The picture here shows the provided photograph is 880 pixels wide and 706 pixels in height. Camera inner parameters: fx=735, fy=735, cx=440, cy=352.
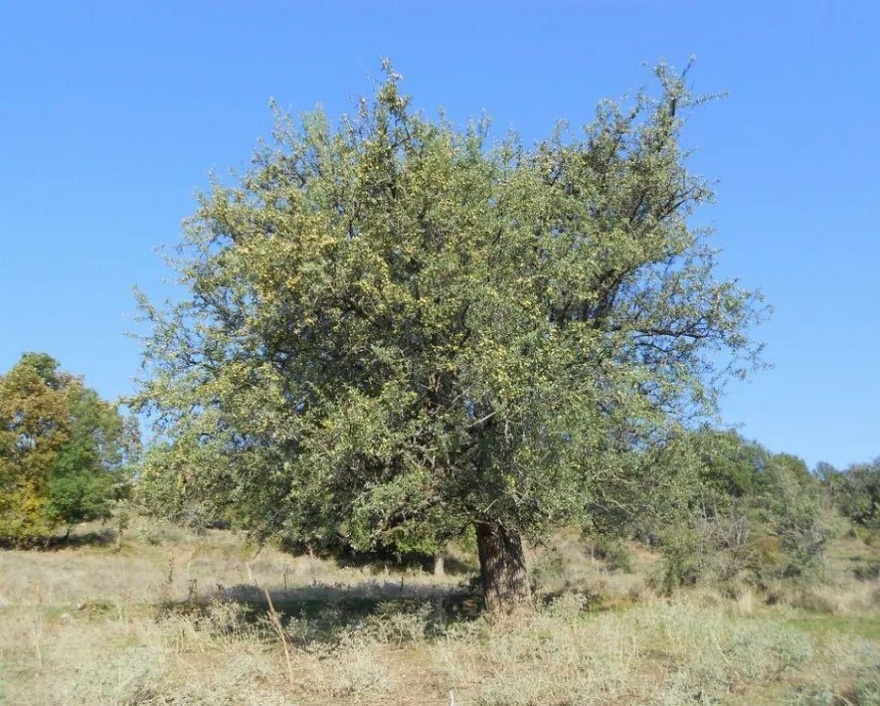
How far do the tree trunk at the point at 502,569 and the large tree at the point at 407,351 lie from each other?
91 mm

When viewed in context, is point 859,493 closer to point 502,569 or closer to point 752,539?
point 752,539

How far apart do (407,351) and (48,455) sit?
40.4m

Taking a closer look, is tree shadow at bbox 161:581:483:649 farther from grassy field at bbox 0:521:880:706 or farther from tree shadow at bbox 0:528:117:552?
tree shadow at bbox 0:528:117:552

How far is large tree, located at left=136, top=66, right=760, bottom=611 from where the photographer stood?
39.7 ft

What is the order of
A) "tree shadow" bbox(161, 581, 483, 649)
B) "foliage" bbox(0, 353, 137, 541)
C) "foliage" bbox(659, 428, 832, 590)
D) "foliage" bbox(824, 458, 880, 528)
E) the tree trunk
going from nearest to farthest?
"tree shadow" bbox(161, 581, 483, 649) < the tree trunk < "foliage" bbox(659, 428, 832, 590) < "foliage" bbox(0, 353, 137, 541) < "foliage" bbox(824, 458, 880, 528)

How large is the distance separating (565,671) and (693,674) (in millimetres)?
1762

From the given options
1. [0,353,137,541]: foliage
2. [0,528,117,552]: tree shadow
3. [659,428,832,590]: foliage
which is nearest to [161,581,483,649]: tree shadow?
[659,428,832,590]: foliage

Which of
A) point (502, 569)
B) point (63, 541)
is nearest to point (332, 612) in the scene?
point (502, 569)

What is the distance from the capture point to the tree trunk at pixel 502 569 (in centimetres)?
1566

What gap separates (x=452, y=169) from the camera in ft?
44.2

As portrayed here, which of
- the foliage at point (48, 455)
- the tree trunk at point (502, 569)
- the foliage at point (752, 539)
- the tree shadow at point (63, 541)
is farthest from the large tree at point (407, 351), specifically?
the tree shadow at point (63, 541)

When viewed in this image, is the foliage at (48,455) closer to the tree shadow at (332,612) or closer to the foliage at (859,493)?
the tree shadow at (332,612)

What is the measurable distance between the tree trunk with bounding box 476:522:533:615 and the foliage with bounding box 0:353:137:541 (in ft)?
109

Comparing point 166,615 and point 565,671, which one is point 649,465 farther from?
point 166,615
